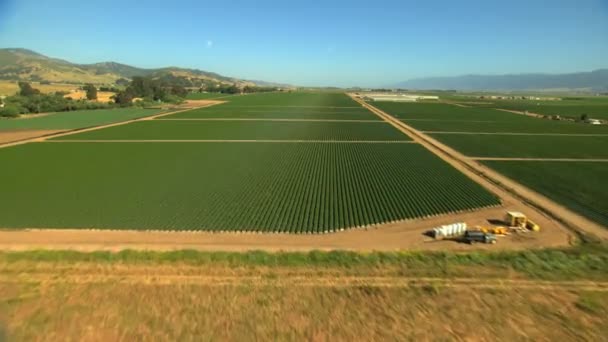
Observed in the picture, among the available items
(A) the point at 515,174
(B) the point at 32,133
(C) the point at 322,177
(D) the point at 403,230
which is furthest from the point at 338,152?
(B) the point at 32,133

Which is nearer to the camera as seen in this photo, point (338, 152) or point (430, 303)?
point (430, 303)

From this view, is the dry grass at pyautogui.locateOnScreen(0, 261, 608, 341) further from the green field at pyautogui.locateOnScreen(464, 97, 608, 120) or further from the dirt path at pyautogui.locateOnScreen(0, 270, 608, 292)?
the green field at pyautogui.locateOnScreen(464, 97, 608, 120)

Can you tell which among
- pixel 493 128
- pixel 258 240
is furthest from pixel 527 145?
pixel 258 240

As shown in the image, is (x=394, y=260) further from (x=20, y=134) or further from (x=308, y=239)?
(x=20, y=134)

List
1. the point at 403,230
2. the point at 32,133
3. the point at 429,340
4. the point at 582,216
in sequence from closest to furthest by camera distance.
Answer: the point at 429,340
the point at 403,230
the point at 582,216
the point at 32,133

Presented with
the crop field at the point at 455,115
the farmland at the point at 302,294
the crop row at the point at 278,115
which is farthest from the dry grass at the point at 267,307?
the crop field at the point at 455,115

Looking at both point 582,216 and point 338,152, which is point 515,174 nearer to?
point 582,216

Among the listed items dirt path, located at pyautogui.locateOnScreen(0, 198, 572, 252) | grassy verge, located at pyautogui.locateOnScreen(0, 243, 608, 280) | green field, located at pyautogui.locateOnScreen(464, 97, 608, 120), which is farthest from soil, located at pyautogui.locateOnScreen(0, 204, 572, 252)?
green field, located at pyautogui.locateOnScreen(464, 97, 608, 120)

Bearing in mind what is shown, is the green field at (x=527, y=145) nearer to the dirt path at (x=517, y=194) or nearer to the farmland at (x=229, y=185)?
the dirt path at (x=517, y=194)
